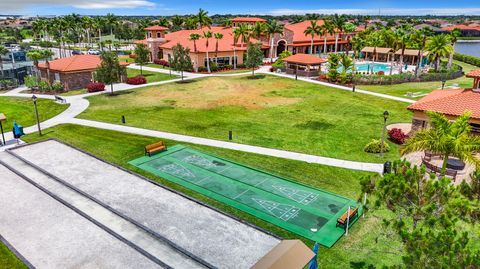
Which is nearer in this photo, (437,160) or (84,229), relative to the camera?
(84,229)

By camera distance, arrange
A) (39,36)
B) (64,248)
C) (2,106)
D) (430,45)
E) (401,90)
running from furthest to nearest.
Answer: (39,36)
(430,45)
(401,90)
(2,106)
(64,248)

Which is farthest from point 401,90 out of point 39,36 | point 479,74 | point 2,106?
point 39,36

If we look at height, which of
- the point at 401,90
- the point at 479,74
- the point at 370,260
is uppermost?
the point at 479,74

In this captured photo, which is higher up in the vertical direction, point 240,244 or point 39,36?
point 39,36

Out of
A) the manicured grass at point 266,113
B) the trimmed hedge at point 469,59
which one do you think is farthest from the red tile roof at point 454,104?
the trimmed hedge at point 469,59

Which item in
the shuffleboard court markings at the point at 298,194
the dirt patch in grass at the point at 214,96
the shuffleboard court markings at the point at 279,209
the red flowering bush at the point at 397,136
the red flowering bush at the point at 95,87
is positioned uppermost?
the red flowering bush at the point at 95,87

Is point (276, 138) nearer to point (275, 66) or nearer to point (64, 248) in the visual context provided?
point (64, 248)

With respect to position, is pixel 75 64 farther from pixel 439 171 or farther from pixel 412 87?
pixel 412 87

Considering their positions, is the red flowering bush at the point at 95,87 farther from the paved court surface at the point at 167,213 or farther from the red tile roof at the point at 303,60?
the red tile roof at the point at 303,60
